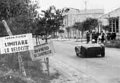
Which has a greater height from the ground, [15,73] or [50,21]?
[50,21]

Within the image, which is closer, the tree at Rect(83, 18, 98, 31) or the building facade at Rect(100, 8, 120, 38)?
the building facade at Rect(100, 8, 120, 38)

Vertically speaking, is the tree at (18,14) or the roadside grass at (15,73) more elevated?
the tree at (18,14)

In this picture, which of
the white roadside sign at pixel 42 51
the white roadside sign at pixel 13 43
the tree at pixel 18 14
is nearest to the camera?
the white roadside sign at pixel 13 43

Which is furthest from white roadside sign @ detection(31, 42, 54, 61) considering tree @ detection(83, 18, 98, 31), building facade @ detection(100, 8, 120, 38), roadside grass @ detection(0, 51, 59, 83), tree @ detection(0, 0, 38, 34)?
tree @ detection(83, 18, 98, 31)

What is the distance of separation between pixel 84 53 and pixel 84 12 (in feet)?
207

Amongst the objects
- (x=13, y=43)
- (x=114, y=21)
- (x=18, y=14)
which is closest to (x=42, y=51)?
(x=13, y=43)

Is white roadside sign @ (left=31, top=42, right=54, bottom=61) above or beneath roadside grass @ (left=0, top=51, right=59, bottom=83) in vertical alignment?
above

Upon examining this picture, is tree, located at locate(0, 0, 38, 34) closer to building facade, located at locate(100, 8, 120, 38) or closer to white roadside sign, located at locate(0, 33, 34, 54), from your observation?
white roadside sign, located at locate(0, 33, 34, 54)

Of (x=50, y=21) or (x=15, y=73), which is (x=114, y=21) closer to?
(x=50, y=21)

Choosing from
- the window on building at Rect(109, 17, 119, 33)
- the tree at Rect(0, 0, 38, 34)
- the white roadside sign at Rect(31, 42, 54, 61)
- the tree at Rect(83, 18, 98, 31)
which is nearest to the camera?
the white roadside sign at Rect(31, 42, 54, 61)

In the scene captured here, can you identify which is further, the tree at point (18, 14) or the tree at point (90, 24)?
the tree at point (90, 24)

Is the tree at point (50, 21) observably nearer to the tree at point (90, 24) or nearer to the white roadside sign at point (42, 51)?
the white roadside sign at point (42, 51)

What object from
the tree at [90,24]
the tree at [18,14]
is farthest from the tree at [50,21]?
the tree at [90,24]

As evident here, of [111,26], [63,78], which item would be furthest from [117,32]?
[63,78]
